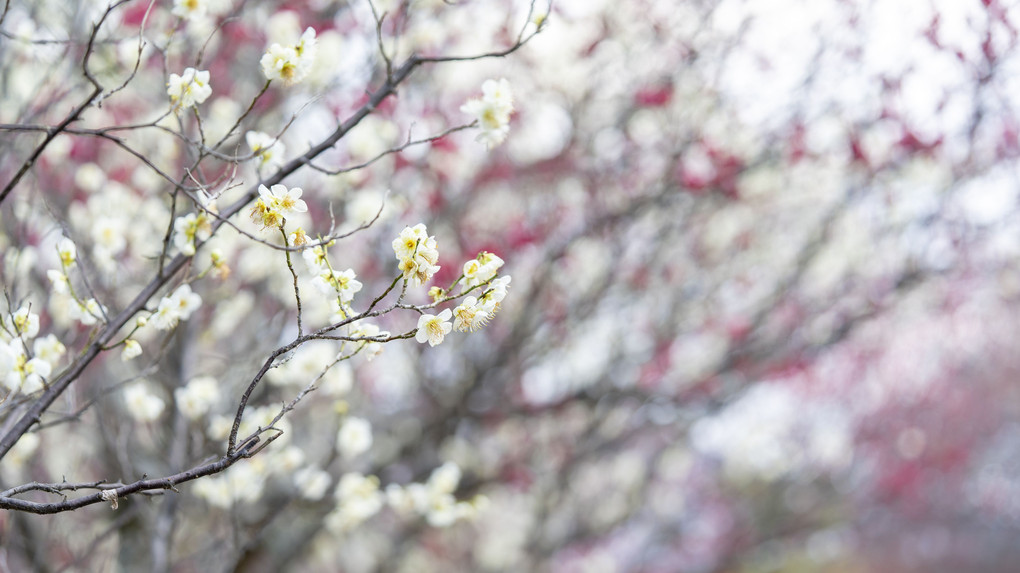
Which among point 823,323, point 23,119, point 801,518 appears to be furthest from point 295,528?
point 801,518

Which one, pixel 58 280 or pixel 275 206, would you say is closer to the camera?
pixel 275 206

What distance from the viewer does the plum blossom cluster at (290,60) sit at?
5.69ft

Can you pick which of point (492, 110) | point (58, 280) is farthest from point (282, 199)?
point (58, 280)

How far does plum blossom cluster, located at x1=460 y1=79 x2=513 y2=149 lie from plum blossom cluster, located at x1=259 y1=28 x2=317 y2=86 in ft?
1.30

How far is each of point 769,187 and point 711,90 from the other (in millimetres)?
1106

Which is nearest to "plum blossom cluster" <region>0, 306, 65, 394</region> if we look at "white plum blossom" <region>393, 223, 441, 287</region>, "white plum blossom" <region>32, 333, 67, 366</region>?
"white plum blossom" <region>32, 333, 67, 366</region>

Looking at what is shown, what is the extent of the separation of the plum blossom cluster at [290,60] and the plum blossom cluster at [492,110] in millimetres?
397

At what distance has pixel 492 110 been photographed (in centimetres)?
190

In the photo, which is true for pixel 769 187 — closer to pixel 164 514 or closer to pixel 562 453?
pixel 562 453

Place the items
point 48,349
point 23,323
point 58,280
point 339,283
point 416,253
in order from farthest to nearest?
point 48,349
point 58,280
point 23,323
point 339,283
point 416,253

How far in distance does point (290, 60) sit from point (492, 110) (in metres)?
0.51

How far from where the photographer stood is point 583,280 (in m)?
5.43

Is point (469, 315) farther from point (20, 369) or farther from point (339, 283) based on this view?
point (20, 369)

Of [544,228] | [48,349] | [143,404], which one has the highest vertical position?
[544,228]
